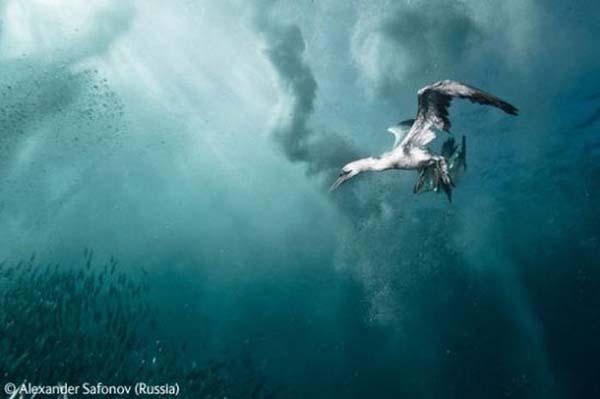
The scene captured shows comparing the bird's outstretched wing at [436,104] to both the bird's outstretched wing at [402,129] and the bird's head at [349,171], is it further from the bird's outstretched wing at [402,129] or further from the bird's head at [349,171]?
the bird's head at [349,171]

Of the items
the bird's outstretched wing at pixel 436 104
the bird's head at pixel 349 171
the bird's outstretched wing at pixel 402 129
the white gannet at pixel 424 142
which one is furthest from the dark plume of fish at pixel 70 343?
the bird's outstretched wing at pixel 436 104

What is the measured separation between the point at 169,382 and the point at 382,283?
3482 centimetres

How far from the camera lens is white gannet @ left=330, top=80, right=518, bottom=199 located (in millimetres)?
4680

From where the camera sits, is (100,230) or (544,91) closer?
(544,91)

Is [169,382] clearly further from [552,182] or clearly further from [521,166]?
[552,182]

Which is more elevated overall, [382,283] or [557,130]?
[557,130]

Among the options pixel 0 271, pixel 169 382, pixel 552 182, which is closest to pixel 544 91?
pixel 552 182

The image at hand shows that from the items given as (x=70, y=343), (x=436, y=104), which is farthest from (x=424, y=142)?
(x=70, y=343)

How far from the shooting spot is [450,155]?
6281 millimetres

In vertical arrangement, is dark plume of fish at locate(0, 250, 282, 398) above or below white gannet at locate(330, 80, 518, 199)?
below

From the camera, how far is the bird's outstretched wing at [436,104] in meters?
4.38

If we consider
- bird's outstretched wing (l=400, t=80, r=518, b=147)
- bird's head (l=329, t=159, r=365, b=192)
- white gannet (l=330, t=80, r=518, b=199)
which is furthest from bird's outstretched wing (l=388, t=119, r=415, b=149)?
bird's head (l=329, t=159, r=365, b=192)

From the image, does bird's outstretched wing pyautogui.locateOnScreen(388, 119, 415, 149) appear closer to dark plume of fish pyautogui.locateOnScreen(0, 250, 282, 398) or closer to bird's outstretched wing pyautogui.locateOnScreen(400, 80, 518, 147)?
bird's outstretched wing pyautogui.locateOnScreen(400, 80, 518, 147)

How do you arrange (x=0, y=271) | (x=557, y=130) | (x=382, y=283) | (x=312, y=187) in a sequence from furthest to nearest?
(x=382, y=283)
(x=312, y=187)
(x=557, y=130)
(x=0, y=271)
